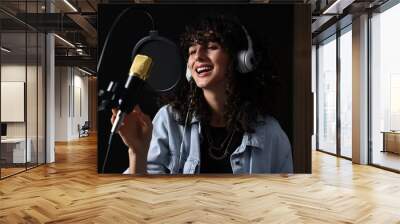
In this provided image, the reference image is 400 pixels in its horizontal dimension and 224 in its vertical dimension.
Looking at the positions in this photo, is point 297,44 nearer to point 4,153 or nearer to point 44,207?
point 44,207

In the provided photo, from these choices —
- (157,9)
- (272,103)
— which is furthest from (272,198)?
(157,9)

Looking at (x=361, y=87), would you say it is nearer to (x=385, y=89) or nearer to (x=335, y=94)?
(x=385, y=89)

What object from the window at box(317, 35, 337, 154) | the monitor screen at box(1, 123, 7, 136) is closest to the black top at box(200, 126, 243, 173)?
the monitor screen at box(1, 123, 7, 136)

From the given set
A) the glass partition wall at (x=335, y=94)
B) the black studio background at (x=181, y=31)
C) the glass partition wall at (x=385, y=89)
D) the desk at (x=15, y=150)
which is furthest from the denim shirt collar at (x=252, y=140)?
the glass partition wall at (x=335, y=94)

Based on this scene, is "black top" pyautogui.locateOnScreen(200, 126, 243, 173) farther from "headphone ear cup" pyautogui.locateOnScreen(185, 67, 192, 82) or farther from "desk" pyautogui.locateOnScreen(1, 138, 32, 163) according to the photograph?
"desk" pyautogui.locateOnScreen(1, 138, 32, 163)

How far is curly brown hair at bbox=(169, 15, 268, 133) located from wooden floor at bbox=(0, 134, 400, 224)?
990mm

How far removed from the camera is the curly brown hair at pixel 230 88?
622 centimetres

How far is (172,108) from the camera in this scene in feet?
20.7

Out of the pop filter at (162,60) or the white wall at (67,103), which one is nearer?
the pop filter at (162,60)

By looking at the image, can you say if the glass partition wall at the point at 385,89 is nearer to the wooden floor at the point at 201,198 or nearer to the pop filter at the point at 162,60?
the wooden floor at the point at 201,198

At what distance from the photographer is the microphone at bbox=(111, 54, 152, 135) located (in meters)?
6.30

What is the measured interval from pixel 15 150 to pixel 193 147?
11.4ft

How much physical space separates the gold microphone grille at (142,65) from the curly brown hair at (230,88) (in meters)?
0.56

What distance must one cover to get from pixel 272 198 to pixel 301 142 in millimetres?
1608
